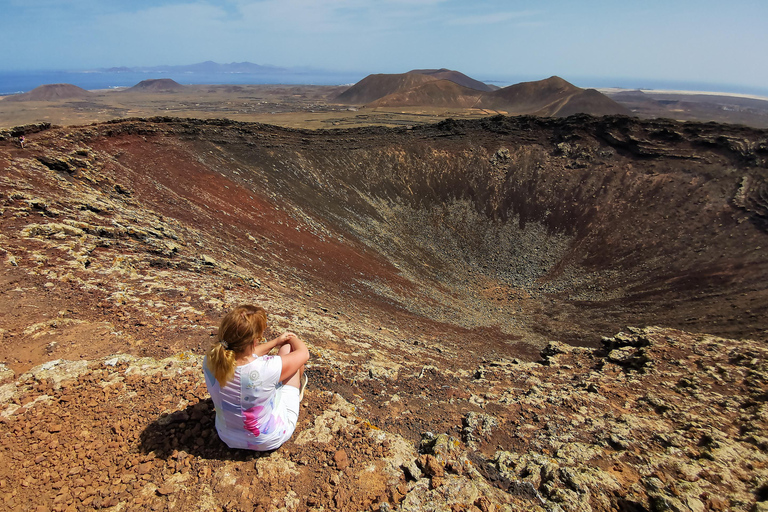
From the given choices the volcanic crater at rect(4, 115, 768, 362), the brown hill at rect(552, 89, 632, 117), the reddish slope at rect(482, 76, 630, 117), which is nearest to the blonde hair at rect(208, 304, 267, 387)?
the volcanic crater at rect(4, 115, 768, 362)

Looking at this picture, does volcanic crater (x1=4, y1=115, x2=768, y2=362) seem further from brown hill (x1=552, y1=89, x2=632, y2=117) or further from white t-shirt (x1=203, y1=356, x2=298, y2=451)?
brown hill (x1=552, y1=89, x2=632, y2=117)

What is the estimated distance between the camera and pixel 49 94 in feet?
487

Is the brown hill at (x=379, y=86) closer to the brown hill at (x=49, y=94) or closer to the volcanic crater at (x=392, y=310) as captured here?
the brown hill at (x=49, y=94)

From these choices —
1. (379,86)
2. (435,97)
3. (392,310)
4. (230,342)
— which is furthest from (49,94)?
(230,342)

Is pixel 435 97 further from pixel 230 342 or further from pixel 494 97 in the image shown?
pixel 230 342

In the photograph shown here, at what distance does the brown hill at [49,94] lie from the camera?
143350 mm

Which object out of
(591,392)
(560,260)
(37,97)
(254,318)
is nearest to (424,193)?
(560,260)

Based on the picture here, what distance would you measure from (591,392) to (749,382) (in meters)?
4.47

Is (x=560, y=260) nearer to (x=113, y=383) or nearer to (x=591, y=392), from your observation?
(x=591, y=392)

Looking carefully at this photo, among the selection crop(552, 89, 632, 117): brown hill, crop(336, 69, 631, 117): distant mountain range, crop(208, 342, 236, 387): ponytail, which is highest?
crop(336, 69, 631, 117): distant mountain range

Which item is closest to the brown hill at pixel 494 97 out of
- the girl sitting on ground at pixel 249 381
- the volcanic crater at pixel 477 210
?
the volcanic crater at pixel 477 210

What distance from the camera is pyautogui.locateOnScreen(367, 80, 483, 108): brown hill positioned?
396 feet

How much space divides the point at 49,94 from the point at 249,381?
211 m

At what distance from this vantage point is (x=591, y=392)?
8773 mm
